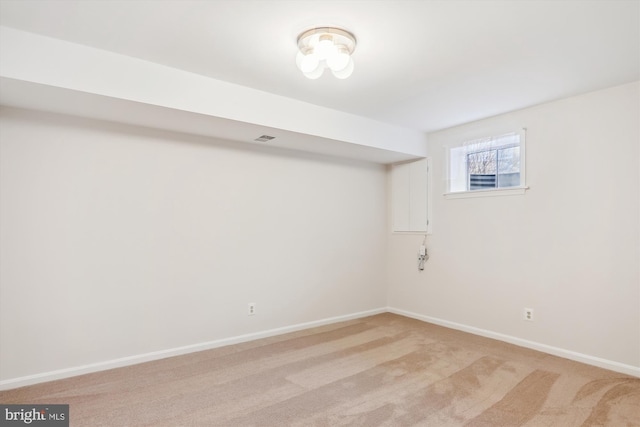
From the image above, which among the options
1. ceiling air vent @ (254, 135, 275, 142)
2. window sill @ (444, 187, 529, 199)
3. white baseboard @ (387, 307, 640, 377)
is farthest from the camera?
window sill @ (444, 187, 529, 199)

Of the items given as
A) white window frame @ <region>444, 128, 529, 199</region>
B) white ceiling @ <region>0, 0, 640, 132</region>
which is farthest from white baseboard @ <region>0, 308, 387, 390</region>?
white ceiling @ <region>0, 0, 640, 132</region>

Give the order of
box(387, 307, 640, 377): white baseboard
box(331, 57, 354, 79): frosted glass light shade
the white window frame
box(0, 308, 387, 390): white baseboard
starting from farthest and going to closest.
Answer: the white window frame → box(387, 307, 640, 377): white baseboard → box(0, 308, 387, 390): white baseboard → box(331, 57, 354, 79): frosted glass light shade

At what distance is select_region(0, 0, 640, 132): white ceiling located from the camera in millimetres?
1951

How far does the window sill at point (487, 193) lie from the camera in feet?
11.9

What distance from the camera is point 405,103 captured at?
3428mm

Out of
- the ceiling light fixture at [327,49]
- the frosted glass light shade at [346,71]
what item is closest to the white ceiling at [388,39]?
the ceiling light fixture at [327,49]

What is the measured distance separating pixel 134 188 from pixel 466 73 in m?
2.96

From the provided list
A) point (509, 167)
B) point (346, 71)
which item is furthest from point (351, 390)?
point (509, 167)

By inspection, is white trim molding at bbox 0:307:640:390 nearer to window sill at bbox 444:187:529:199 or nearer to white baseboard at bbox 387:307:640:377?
white baseboard at bbox 387:307:640:377

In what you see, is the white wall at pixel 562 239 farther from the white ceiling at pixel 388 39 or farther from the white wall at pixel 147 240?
the white wall at pixel 147 240

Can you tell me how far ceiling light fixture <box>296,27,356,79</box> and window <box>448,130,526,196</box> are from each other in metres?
2.31

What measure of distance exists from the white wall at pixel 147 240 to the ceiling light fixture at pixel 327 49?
1667mm

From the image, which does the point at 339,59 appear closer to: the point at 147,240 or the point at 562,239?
the point at 147,240

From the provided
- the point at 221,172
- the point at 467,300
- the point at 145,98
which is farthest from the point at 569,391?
the point at 145,98
